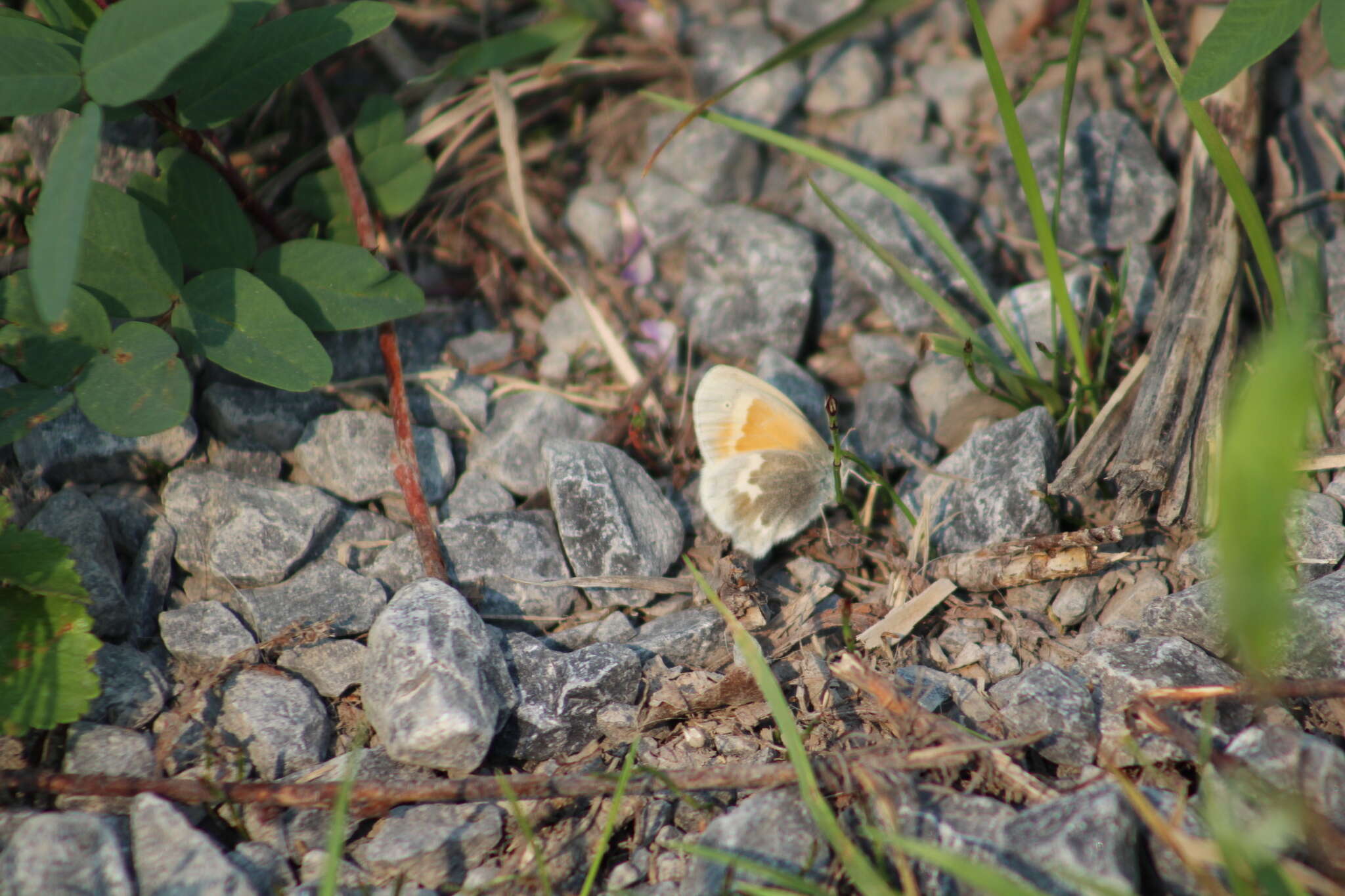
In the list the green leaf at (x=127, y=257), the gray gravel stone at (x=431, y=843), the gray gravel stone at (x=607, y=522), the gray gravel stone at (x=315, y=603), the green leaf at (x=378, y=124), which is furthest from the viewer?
the green leaf at (x=378, y=124)

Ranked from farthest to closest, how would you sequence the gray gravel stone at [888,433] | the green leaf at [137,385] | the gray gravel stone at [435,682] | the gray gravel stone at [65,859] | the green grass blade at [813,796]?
the gray gravel stone at [888,433] < the green leaf at [137,385] < the gray gravel stone at [435,682] < the gray gravel stone at [65,859] < the green grass blade at [813,796]

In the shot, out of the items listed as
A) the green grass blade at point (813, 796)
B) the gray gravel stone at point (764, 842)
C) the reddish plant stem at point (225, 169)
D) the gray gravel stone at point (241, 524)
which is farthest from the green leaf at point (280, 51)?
the gray gravel stone at point (764, 842)

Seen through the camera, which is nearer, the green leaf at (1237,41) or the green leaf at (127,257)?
the green leaf at (1237,41)

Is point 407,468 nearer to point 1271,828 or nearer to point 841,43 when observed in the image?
point 1271,828

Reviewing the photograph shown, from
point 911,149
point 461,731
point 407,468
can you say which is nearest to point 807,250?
point 911,149

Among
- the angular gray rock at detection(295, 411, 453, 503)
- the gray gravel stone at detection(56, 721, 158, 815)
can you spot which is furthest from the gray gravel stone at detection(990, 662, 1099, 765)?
the gray gravel stone at detection(56, 721, 158, 815)

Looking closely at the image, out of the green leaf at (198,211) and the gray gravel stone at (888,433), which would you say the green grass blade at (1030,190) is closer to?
the gray gravel stone at (888,433)

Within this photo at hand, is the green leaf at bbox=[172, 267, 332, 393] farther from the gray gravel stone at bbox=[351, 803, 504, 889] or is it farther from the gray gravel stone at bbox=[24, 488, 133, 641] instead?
the gray gravel stone at bbox=[351, 803, 504, 889]
